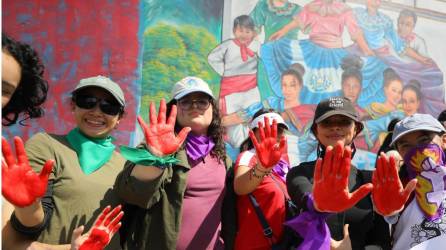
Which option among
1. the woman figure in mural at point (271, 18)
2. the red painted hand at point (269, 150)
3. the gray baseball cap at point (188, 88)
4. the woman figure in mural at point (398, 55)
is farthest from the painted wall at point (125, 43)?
the red painted hand at point (269, 150)

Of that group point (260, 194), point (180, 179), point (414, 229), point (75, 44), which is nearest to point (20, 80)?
point (180, 179)

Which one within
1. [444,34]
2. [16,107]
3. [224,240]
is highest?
[444,34]

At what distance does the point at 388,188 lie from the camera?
1889mm

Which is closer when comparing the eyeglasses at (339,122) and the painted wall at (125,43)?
the eyeglasses at (339,122)

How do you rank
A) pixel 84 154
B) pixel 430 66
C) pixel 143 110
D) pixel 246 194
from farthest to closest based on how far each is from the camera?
1. pixel 430 66
2. pixel 143 110
3. pixel 246 194
4. pixel 84 154

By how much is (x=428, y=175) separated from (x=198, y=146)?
1089mm

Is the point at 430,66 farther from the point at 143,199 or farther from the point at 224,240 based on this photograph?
the point at 143,199

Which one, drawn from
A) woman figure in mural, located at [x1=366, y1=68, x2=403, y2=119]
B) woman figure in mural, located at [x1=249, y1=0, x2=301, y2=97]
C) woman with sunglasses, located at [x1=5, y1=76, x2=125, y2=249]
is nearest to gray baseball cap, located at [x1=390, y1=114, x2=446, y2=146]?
woman with sunglasses, located at [x1=5, y1=76, x2=125, y2=249]

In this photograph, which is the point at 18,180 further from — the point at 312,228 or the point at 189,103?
the point at 312,228

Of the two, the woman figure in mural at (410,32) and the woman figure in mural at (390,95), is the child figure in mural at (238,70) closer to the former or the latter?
the woman figure in mural at (390,95)

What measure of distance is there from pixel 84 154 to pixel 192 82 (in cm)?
67

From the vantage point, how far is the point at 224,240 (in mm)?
2258

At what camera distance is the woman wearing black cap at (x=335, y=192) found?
71.1 inches

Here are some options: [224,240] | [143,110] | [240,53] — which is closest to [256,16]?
[240,53]
